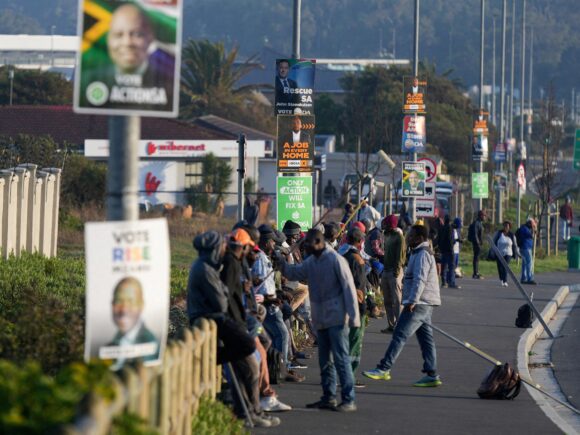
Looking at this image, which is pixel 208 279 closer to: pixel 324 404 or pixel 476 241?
pixel 324 404

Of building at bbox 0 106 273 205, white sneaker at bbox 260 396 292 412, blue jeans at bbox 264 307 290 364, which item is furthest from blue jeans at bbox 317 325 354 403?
building at bbox 0 106 273 205

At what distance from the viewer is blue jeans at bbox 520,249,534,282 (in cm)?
3180

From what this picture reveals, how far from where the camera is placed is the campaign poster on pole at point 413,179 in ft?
98.0

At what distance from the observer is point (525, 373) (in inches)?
622

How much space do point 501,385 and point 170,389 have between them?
621 centimetres

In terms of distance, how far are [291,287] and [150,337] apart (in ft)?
29.2

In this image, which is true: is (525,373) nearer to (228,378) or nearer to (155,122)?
(228,378)

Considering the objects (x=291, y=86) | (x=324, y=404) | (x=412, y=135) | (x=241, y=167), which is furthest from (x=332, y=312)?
(x=412, y=135)

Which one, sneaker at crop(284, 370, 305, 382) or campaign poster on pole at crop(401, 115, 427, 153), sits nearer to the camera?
sneaker at crop(284, 370, 305, 382)

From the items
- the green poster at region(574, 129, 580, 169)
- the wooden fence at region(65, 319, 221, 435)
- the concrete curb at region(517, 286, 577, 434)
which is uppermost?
the green poster at region(574, 129, 580, 169)

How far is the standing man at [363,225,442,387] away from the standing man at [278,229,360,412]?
6.02 feet

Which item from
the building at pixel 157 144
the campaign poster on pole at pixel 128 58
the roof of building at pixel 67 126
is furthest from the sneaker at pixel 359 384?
the roof of building at pixel 67 126

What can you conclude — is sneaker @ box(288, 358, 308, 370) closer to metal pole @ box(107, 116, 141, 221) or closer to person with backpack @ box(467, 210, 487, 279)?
metal pole @ box(107, 116, 141, 221)

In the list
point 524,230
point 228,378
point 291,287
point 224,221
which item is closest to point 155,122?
point 224,221
